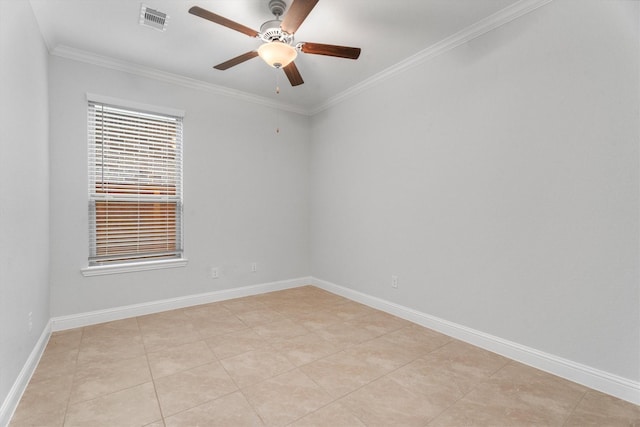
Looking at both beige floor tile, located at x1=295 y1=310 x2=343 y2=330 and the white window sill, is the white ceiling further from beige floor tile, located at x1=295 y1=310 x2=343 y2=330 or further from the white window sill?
beige floor tile, located at x1=295 y1=310 x2=343 y2=330

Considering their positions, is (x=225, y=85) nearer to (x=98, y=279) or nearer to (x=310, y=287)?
(x=98, y=279)

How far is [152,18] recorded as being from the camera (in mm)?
2518

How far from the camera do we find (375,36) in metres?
2.77

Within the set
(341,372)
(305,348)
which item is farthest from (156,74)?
(341,372)

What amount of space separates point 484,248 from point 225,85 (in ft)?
11.5

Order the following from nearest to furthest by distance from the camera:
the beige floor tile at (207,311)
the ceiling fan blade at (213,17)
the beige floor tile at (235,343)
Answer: the ceiling fan blade at (213,17) < the beige floor tile at (235,343) < the beige floor tile at (207,311)

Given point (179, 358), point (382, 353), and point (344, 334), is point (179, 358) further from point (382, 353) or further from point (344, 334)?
point (382, 353)

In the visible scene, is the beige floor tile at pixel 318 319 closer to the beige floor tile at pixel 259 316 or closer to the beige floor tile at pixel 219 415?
the beige floor tile at pixel 259 316

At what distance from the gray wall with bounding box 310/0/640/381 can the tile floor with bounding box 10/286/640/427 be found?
425mm

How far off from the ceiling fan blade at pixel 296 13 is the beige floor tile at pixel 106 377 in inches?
103

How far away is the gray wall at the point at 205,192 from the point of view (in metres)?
3.01

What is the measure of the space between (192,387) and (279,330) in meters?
1.08

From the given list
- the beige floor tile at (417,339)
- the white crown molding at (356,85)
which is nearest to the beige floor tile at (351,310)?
the beige floor tile at (417,339)

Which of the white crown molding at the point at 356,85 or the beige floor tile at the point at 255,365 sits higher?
the white crown molding at the point at 356,85
